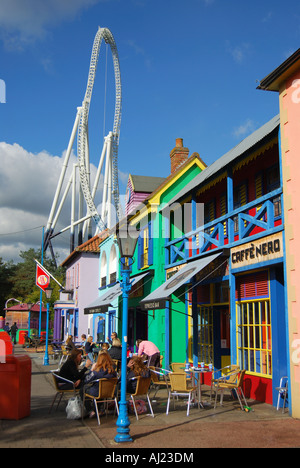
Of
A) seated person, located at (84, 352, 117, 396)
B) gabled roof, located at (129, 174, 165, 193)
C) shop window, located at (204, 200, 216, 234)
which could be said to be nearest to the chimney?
gabled roof, located at (129, 174, 165, 193)

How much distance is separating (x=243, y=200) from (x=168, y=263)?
4.58 metres

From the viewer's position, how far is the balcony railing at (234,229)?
31.6ft

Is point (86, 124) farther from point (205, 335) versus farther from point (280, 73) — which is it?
point (280, 73)

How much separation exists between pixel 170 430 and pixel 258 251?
3993 millimetres

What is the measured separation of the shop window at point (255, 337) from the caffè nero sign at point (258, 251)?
929mm

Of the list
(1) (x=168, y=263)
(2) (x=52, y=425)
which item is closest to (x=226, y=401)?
(2) (x=52, y=425)

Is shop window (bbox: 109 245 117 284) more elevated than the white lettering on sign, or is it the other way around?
the white lettering on sign

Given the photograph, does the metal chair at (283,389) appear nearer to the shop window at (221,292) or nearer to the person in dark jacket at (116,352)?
the shop window at (221,292)

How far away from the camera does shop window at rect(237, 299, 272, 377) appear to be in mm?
10039

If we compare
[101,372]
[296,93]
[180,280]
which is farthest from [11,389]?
[296,93]

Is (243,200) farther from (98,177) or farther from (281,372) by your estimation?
(98,177)

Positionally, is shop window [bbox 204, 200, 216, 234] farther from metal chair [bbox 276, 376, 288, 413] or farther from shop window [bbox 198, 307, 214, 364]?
metal chair [bbox 276, 376, 288, 413]

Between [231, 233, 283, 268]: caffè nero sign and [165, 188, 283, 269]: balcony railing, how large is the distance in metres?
0.13

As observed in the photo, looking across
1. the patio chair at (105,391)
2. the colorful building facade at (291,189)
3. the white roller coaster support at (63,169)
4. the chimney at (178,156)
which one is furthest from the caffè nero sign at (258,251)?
the white roller coaster support at (63,169)
